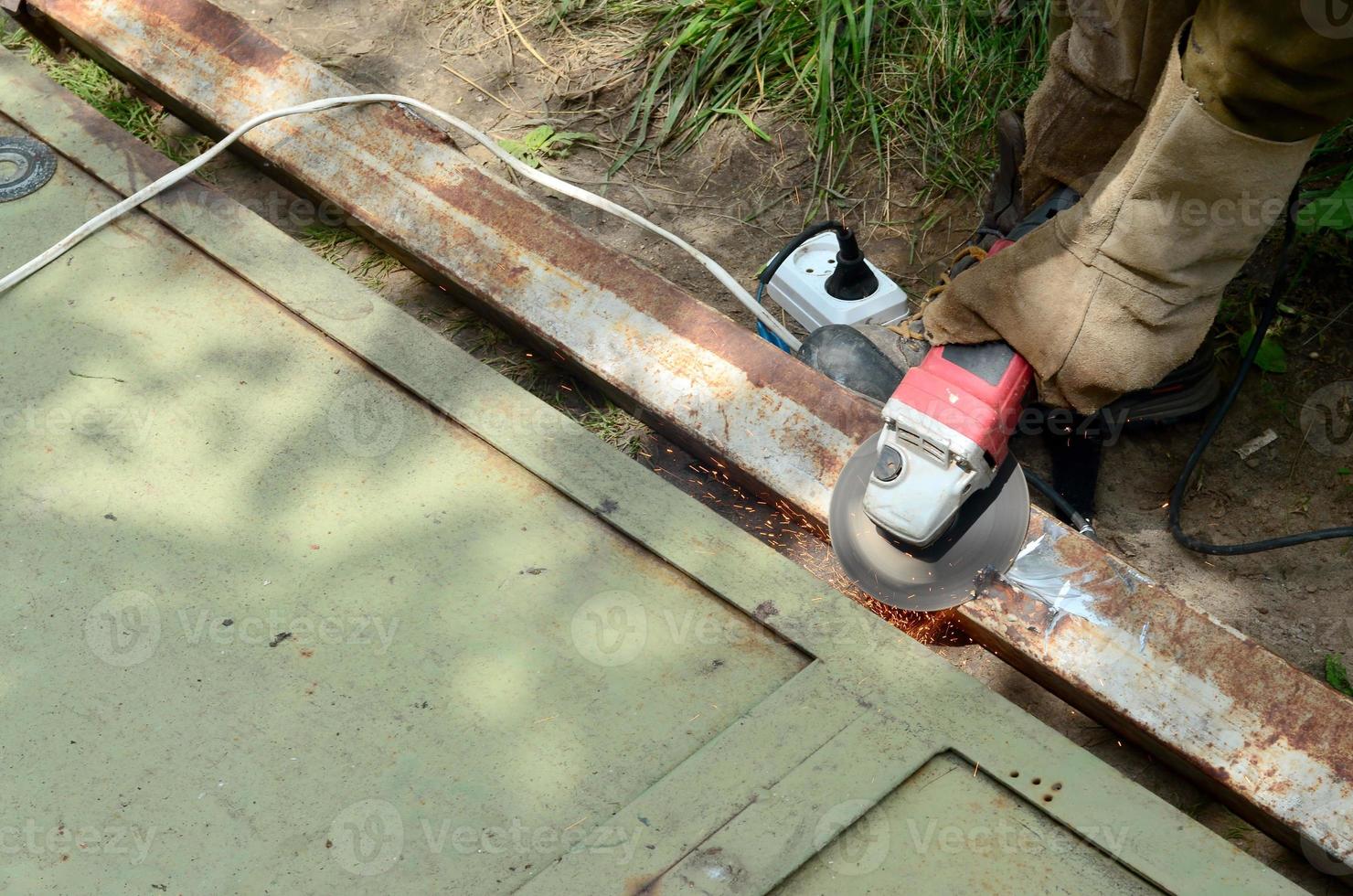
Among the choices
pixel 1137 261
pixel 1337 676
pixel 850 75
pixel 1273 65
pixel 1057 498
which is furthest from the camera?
pixel 850 75

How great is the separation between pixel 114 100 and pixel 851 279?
2.08 metres

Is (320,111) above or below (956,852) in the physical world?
above

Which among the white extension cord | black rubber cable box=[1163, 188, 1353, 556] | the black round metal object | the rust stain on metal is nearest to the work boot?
black rubber cable box=[1163, 188, 1353, 556]

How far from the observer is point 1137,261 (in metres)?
1.93

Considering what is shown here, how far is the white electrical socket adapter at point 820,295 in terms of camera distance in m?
2.45

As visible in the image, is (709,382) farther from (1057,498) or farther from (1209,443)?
(1209,443)

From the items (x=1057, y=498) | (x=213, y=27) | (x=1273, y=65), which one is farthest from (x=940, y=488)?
(x=213, y=27)

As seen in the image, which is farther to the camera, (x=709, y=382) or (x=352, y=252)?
(x=352, y=252)

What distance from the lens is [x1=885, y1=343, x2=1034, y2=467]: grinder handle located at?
73.6 inches

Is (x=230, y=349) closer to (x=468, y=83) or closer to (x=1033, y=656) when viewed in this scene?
(x=468, y=83)

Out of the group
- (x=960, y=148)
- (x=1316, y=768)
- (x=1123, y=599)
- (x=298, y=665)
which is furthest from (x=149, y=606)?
(x=960, y=148)

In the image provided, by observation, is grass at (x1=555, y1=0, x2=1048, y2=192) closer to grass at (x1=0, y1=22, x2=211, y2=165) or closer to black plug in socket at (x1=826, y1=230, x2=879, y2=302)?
black plug in socket at (x1=826, y1=230, x2=879, y2=302)

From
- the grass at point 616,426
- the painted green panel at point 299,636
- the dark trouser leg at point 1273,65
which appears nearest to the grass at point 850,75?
the grass at point 616,426

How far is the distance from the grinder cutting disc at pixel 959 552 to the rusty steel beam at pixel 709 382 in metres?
0.04
